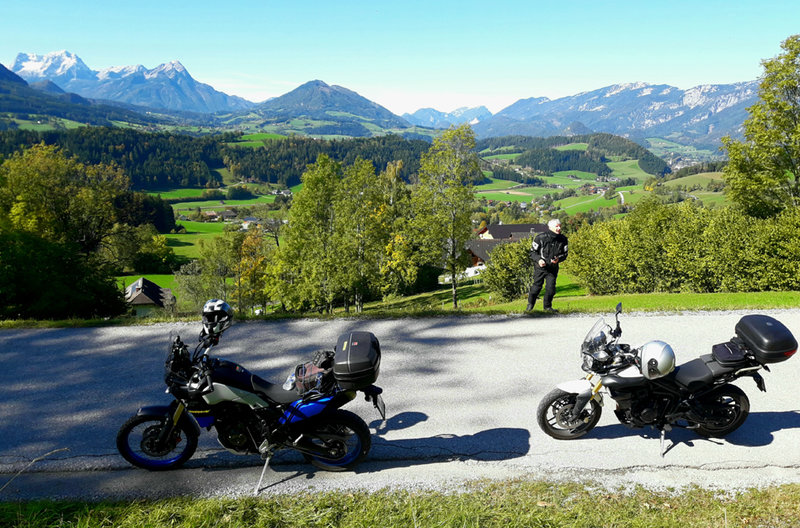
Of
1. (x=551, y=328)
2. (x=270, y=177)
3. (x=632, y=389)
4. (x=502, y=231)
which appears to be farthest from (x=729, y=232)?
(x=270, y=177)

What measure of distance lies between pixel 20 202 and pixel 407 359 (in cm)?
3098

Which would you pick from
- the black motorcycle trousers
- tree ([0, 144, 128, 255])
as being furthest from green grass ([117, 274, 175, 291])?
the black motorcycle trousers

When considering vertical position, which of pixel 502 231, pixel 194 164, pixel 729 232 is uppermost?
pixel 194 164

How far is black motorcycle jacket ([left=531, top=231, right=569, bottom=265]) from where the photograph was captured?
394 inches

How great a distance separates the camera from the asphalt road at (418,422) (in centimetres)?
485

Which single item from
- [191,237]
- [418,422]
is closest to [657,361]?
[418,422]

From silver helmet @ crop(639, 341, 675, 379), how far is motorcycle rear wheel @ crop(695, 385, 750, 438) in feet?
2.91

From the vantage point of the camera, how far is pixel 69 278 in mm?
19672

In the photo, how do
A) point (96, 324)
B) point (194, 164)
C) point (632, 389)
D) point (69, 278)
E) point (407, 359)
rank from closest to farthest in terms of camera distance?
point (632, 389) < point (407, 359) < point (96, 324) < point (69, 278) < point (194, 164)

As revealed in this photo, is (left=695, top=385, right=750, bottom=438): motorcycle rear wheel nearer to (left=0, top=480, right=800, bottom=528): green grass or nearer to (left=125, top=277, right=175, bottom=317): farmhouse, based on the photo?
(left=0, top=480, right=800, bottom=528): green grass

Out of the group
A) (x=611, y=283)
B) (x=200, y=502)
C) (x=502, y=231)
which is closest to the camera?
(x=200, y=502)

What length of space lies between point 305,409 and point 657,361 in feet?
13.5

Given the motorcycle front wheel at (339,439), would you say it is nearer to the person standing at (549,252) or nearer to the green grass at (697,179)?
the person standing at (549,252)

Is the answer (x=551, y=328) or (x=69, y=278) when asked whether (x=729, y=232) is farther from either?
(x=69, y=278)
